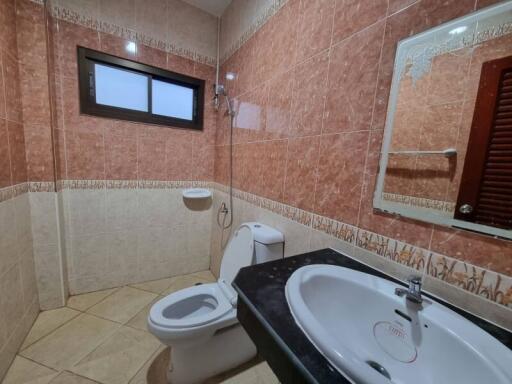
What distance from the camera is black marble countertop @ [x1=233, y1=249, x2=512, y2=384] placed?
0.41m

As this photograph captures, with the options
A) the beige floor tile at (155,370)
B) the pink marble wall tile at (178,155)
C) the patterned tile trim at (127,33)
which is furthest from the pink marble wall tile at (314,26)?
the beige floor tile at (155,370)

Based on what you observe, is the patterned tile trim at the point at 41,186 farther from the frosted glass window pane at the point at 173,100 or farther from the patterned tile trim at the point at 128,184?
the frosted glass window pane at the point at 173,100

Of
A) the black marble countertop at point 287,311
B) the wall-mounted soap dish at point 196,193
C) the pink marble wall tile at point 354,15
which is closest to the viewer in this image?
the black marble countertop at point 287,311

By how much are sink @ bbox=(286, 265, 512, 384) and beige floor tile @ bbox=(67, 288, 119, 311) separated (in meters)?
1.90

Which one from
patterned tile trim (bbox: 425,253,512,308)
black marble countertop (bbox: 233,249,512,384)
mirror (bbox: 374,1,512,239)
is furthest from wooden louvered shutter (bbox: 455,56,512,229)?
black marble countertop (bbox: 233,249,512,384)

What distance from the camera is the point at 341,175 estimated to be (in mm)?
951

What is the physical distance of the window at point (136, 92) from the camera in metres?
1.66

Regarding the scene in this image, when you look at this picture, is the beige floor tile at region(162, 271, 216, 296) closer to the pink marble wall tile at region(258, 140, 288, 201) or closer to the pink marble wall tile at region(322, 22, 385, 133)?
the pink marble wall tile at region(258, 140, 288, 201)

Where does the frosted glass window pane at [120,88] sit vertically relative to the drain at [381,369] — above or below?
above

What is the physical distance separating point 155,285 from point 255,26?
234 cm

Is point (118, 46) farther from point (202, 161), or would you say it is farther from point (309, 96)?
point (309, 96)

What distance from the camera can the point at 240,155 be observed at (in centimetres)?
175

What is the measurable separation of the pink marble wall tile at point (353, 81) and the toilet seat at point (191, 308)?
108 centimetres

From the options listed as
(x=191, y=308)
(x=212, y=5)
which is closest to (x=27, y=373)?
(x=191, y=308)
